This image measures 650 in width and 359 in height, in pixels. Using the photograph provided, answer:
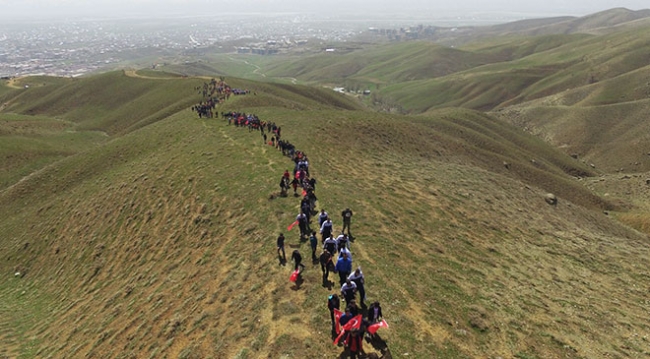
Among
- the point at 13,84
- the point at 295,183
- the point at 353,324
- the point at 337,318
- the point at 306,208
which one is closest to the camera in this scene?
the point at 353,324

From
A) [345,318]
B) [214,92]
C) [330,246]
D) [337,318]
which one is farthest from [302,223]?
[214,92]

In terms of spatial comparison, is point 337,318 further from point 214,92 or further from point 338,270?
point 214,92

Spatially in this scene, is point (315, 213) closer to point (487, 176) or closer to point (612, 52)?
point (487, 176)

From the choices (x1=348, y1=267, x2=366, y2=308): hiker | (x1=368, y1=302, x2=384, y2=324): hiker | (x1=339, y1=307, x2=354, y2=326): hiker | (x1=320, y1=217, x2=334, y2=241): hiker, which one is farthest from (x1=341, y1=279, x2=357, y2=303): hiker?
(x1=320, y1=217, x2=334, y2=241): hiker

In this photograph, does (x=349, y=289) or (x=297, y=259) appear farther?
(x=297, y=259)

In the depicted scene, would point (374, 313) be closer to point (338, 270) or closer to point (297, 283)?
point (338, 270)

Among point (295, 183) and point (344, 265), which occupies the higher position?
point (295, 183)

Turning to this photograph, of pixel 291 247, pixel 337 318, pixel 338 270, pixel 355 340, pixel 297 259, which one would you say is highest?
pixel 338 270

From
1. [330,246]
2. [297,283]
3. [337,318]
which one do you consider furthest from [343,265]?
[297,283]

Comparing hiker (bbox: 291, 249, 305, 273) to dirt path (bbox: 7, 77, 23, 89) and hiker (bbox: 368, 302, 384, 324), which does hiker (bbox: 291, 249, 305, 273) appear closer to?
hiker (bbox: 368, 302, 384, 324)

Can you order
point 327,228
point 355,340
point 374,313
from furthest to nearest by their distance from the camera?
point 327,228 → point 374,313 → point 355,340

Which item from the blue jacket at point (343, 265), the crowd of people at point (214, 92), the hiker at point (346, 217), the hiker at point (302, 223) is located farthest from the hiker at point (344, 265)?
the crowd of people at point (214, 92)
